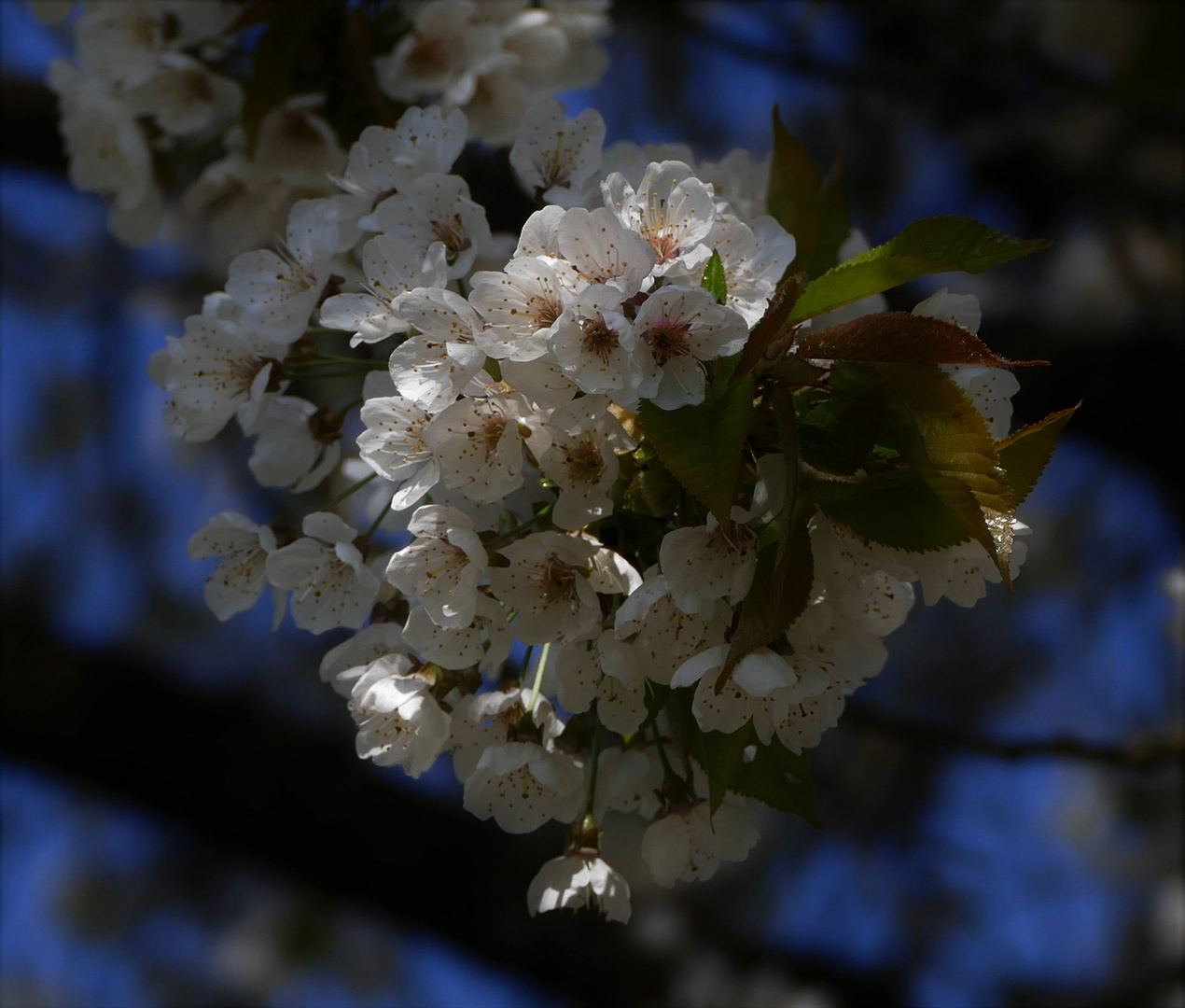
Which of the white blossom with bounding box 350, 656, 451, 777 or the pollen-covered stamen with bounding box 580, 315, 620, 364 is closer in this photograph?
the pollen-covered stamen with bounding box 580, 315, 620, 364

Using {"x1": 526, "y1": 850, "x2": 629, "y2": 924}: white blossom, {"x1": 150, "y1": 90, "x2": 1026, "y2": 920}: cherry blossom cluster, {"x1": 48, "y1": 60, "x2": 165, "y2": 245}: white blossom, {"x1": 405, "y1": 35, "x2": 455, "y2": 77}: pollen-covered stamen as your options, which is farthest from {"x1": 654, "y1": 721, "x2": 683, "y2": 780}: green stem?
{"x1": 48, "y1": 60, "x2": 165, "y2": 245}: white blossom

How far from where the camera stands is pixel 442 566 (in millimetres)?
834

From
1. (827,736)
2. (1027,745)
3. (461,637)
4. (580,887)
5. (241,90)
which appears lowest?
(827,736)

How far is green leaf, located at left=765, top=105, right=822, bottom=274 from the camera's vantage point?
99cm

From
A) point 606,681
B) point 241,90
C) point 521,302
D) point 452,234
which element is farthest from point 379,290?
point 241,90

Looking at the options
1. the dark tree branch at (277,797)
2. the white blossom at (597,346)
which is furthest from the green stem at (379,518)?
the dark tree branch at (277,797)

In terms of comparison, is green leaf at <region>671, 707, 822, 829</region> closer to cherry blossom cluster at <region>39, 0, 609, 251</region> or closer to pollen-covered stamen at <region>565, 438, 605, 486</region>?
pollen-covered stamen at <region>565, 438, 605, 486</region>

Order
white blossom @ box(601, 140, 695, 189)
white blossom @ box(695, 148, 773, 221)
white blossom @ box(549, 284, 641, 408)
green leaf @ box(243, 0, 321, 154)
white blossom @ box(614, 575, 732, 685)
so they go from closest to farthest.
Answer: white blossom @ box(549, 284, 641, 408) < white blossom @ box(614, 575, 732, 685) < white blossom @ box(601, 140, 695, 189) < white blossom @ box(695, 148, 773, 221) < green leaf @ box(243, 0, 321, 154)

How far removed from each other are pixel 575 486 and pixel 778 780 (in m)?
0.35

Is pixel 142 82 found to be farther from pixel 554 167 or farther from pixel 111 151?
pixel 554 167

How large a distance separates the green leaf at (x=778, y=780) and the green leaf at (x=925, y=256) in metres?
0.41

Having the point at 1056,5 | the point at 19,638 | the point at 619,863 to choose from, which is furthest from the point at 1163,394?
the point at 19,638

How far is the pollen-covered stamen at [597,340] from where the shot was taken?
719mm

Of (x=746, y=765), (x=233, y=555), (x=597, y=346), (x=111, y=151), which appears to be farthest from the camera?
(x=111, y=151)
